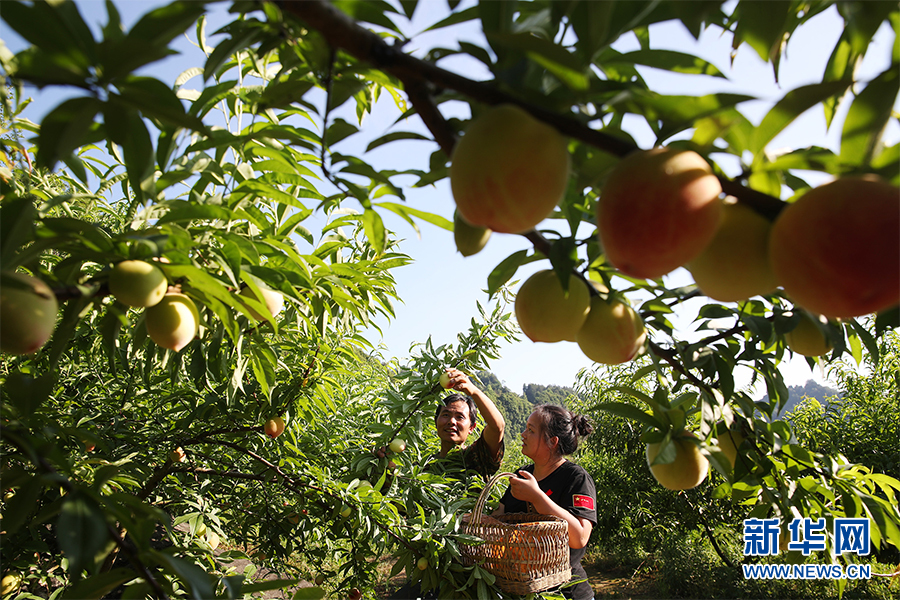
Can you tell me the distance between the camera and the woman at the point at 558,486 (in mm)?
1885

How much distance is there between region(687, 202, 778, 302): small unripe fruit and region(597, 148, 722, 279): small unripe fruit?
0.04 metres

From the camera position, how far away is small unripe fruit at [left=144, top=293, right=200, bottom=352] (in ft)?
1.78

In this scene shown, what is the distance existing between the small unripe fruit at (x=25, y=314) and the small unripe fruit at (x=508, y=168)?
362 mm

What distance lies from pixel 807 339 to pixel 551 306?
33cm

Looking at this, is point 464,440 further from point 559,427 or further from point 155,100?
point 155,100

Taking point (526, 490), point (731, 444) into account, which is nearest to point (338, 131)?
point (731, 444)

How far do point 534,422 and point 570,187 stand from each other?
199cm

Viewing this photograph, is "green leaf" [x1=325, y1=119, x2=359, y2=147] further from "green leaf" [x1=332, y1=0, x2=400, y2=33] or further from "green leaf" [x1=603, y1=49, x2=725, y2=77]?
"green leaf" [x1=603, y1=49, x2=725, y2=77]

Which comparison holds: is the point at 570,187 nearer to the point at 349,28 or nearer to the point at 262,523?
the point at 349,28

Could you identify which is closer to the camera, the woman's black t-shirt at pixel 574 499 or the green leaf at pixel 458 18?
the green leaf at pixel 458 18

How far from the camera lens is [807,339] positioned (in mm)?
569

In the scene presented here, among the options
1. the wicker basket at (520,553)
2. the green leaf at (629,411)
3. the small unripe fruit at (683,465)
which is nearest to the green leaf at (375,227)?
the green leaf at (629,411)

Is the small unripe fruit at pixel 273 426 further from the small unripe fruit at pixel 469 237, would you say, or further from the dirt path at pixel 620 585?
the dirt path at pixel 620 585

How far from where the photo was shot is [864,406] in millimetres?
4555
